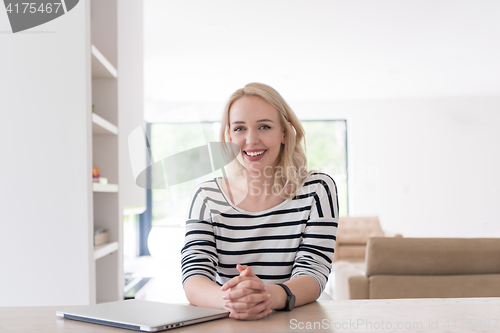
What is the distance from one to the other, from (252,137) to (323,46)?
12.3 feet

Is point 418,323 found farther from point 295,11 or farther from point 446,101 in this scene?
point 446,101

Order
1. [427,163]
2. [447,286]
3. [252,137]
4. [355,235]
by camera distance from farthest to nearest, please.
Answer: [427,163], [355,235], [447,286], [252,137]

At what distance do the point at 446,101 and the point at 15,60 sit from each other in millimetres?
7265

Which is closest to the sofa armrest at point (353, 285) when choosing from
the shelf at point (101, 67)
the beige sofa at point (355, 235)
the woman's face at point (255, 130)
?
the woman's face at point (255, 130)

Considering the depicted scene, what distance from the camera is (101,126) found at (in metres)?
1.86

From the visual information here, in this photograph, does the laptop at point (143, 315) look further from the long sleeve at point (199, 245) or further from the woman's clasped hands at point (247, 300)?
the long sleeve at point (199, 245)

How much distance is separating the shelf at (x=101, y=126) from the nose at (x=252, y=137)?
0.79 metres

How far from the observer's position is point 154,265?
249 inches

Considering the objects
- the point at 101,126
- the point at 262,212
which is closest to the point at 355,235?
the point at 101,126

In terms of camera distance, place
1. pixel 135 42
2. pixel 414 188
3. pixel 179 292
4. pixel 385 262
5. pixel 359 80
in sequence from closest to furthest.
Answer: pixel 385 262
pixel 135 42
pixel 179 292
pixel 359 80
pixel 414 188

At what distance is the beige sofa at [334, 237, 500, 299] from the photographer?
198cm

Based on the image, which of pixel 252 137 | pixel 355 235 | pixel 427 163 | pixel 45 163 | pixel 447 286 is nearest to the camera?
pixel 252 137

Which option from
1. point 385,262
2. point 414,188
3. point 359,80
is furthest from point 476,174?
point 385,262

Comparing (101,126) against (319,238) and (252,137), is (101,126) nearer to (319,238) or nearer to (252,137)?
(252,137)
